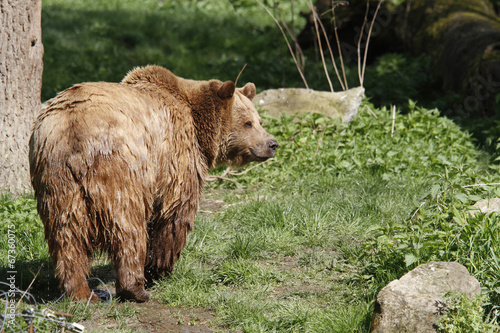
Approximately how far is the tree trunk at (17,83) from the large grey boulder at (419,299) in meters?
4.30

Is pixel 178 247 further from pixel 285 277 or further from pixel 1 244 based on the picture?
pixel 1 244

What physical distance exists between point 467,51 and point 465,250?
6934mm

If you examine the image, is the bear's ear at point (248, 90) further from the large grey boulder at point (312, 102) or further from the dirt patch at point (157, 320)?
the large grey boulder at point (312, 102)

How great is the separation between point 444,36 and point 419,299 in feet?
28.8

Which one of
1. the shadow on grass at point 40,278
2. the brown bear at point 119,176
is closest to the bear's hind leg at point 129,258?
the brown bear at point 119,176

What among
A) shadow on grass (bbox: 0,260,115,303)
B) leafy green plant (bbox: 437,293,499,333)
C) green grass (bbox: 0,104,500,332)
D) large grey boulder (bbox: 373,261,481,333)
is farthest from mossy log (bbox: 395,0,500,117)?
shadow on grass (bbox: 0,260,115,303)

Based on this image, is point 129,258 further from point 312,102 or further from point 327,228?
point 312,102

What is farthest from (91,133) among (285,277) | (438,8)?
(438,8)

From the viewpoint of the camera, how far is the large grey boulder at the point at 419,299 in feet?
12.8

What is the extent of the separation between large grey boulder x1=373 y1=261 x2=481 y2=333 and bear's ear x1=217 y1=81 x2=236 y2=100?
7.19ft

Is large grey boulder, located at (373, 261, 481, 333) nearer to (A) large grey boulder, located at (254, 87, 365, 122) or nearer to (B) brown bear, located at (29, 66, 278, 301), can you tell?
(B) brown bear, located at (29, 66, 278, 301)

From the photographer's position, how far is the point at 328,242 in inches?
225

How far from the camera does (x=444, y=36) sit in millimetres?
11539

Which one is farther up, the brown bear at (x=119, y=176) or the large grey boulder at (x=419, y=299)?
the brown bear at (x=119, y=176)
